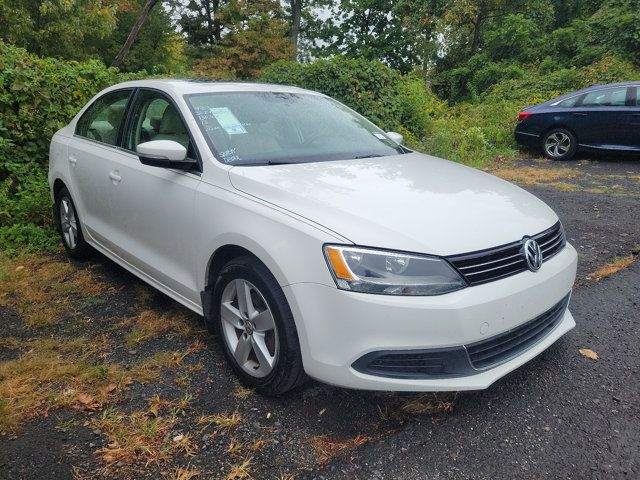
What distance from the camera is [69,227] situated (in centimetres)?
454

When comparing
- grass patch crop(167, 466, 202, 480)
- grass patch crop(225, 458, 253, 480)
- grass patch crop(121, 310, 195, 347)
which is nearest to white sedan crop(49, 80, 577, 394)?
grass patch crop(121, 310, 195, 347)

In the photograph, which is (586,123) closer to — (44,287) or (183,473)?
(44,287)

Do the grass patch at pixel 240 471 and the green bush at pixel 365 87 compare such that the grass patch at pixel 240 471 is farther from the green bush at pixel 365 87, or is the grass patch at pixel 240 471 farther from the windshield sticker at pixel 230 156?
the green bush at pixel 365 87

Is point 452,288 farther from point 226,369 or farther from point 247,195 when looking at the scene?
point 226,369

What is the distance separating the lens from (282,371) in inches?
91.8

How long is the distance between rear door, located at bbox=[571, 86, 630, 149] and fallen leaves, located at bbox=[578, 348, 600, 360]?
7380 mm

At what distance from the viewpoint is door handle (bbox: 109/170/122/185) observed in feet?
11.5

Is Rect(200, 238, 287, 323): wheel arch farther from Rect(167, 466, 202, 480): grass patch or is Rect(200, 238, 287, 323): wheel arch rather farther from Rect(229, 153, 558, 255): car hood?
Rect(167, 466, 202, 480): grass patch

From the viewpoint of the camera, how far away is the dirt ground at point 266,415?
209cm

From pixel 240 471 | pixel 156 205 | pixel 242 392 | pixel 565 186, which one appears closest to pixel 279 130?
pixel 156 205

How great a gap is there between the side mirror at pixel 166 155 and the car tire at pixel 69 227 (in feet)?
5.94

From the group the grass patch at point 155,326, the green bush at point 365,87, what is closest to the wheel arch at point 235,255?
the grass patch at point 155,326

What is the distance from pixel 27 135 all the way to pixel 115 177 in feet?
8.67

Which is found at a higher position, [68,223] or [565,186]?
[68,223]
